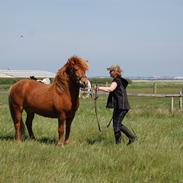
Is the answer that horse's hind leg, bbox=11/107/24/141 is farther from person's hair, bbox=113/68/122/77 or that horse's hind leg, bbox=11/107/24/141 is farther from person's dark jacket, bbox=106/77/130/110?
person's hair, bbox=113/68/122/77

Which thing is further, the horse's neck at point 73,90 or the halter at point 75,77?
the horse's neck at point 73,90

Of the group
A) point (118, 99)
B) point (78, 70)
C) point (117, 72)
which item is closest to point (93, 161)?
point (78, 70)

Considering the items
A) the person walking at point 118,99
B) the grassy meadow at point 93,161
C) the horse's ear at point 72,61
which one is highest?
the horse's ear at point 72,61

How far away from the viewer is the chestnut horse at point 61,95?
29.7 feet

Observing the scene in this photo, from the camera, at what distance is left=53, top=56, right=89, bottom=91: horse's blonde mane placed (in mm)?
9002

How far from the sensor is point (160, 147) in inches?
354

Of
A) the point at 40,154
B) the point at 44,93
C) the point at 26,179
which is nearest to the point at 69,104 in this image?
the point at 44,93

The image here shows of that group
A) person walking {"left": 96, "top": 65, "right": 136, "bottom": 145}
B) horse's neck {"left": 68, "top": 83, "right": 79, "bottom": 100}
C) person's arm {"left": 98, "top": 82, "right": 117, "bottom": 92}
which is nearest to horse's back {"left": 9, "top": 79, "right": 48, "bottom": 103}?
horse's neck {"left": 68, "top": 83, "right": 79, "bottom": 100}

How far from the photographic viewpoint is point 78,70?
896cm

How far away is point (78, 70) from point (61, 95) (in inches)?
28.1

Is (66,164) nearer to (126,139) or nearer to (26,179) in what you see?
(26,179)

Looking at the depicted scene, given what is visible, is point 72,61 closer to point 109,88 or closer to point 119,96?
point 109,88

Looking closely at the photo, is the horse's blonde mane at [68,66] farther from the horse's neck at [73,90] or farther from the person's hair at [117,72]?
the person's hair at [117,72]

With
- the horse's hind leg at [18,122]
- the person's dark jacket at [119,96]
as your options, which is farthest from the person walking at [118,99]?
the horse's hind leg at [18,122]
